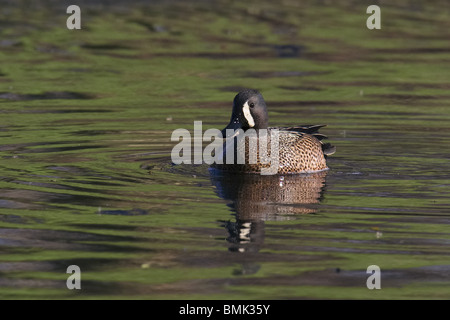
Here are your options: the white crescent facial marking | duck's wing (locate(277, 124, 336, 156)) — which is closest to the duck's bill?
the white crescent facial marking

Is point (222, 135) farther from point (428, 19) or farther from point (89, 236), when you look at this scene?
point (428, 19)

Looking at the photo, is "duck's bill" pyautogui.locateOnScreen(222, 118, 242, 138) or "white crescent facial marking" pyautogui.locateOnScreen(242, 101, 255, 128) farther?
"white crescent facial marking" pyautogui.locateOnScreen(242, 101, 255, 128)

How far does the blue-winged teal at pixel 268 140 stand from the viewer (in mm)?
10000

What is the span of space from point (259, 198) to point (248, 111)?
1.31 m

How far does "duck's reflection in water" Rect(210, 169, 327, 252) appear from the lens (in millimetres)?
A: 7723

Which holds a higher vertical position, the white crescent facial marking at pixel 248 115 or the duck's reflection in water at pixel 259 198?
the white crescent facial marking at pixel 248 115

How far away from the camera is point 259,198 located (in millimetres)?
9070

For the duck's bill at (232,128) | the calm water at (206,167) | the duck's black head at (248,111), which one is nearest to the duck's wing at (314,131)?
the calm water at (206,167)

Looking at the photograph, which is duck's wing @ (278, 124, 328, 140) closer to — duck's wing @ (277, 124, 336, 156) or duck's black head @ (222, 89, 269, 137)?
duck's wing @ (277, 124, 336, 156)

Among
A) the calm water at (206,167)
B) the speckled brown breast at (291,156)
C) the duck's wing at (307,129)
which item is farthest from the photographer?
the duck's wing at (307,129)

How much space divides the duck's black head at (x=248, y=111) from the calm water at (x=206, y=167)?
0.59 meters

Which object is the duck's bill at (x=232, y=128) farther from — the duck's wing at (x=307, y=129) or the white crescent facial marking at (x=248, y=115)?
the duck's wing at (x=307, y=129)

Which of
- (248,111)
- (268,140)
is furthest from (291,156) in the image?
(248,111)
